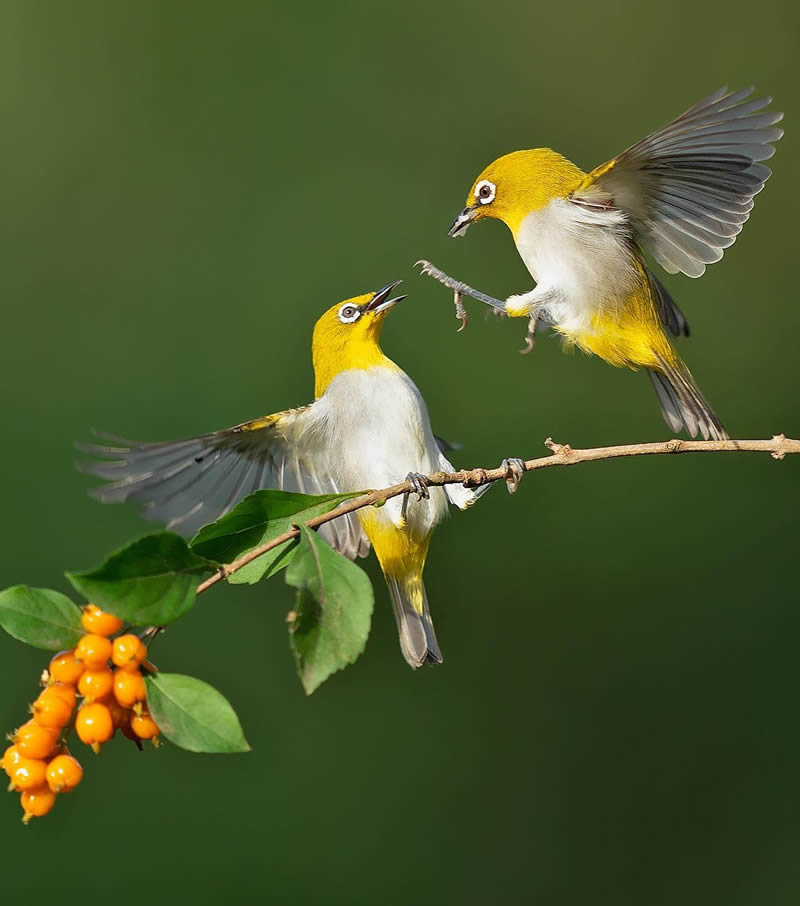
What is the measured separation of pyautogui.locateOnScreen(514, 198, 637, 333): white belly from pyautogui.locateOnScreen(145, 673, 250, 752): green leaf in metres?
1.42

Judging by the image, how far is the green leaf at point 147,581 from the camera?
51.3 inches

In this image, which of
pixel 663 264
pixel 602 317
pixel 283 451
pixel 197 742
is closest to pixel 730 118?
pixel 663 264

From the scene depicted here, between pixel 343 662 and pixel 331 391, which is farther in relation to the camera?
pixel 331 391

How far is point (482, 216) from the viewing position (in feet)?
8.50

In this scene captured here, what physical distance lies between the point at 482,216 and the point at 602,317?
0.40 meters

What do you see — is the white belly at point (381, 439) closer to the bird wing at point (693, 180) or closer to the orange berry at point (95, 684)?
the bird wing at point (693, 180)

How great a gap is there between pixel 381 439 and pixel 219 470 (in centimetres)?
37

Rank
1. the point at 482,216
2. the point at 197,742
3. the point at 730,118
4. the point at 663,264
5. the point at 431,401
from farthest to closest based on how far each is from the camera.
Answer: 1. the point at 431,401
2. the point at 482,216
3. the point at 663,264
4. the point at 730,118
5. the point at 197,742

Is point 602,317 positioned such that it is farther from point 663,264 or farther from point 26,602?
point 26,602

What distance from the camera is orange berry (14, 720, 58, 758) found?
1.42 meters

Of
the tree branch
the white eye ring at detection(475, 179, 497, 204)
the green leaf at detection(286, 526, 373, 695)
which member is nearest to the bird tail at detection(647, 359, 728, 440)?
the white eye ring at detection(475, 179, 497, 204)

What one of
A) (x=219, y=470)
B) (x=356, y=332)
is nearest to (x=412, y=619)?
(x=219, y=470)

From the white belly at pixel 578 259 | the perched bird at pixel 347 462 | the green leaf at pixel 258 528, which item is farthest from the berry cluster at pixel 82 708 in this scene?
the white belly at pixel 578 259

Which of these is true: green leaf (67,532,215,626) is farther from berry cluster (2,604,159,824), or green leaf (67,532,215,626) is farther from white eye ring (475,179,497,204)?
white eye ring (475,179,497,204)
